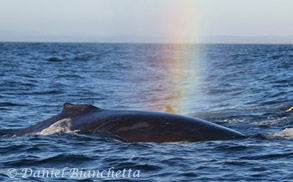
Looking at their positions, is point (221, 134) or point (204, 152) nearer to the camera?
point (204, 152)

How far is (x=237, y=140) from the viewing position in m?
9.15

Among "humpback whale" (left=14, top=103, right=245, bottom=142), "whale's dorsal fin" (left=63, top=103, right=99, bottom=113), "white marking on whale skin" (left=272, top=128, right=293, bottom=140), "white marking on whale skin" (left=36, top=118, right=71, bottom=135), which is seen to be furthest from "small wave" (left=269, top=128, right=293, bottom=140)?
"white marking on whale skin" (left=36, top=118, right=71, bottom=135)

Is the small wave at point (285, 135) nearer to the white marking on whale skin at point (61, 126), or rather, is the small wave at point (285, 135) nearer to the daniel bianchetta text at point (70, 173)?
the daniel bianchetta text at point (70, 173)

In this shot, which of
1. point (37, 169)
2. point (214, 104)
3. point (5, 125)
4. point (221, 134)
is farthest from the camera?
point (214, 104)

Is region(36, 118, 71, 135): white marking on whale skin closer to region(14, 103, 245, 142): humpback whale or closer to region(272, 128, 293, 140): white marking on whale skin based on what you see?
region(14, 103, 245, 142): humpback whale

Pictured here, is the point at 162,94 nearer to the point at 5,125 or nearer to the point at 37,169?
the point at 5,125

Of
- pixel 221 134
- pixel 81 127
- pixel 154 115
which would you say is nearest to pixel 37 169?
pixel 81 127

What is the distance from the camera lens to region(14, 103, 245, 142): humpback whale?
8758 mm

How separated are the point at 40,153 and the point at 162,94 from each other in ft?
51.3

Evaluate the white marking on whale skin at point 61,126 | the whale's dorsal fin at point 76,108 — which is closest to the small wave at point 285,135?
the whale's dorsal fin at point 76,108

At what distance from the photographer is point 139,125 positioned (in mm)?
8891

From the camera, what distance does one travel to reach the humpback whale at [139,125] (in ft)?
28.7

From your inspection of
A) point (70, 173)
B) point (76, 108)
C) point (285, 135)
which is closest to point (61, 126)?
point (76, 108)

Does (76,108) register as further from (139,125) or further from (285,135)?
(285,135)
